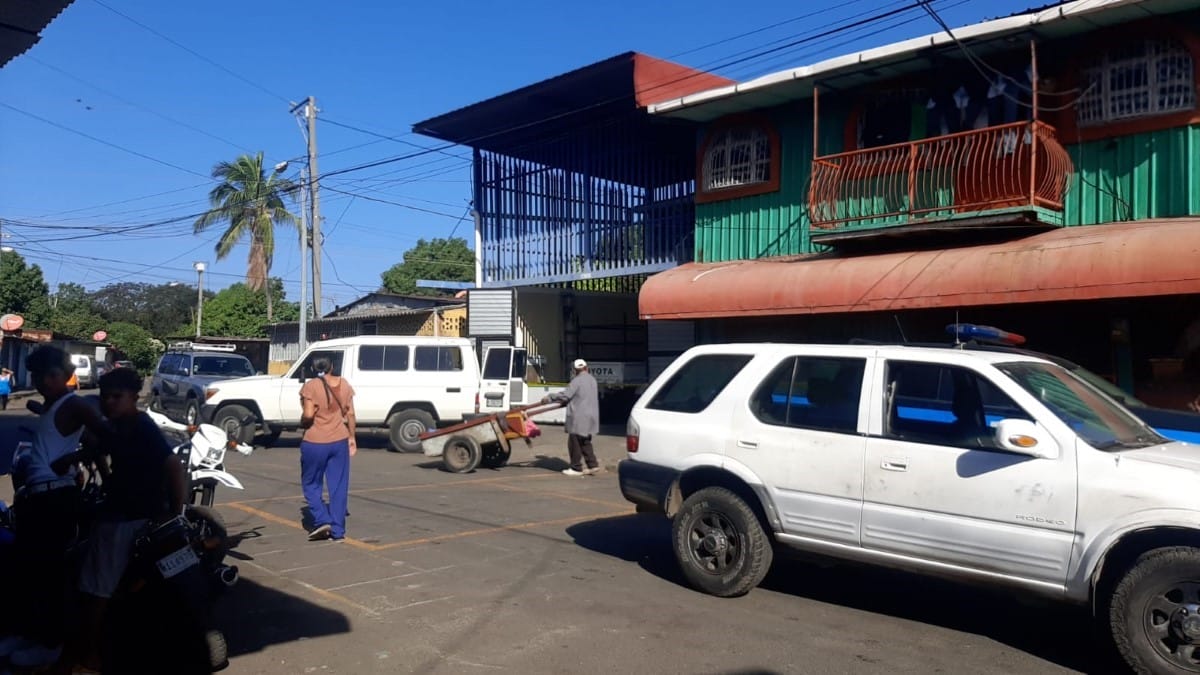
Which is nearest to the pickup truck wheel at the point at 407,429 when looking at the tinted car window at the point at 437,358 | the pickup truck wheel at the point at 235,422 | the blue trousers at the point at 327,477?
the tinted car window at the point at 437,358

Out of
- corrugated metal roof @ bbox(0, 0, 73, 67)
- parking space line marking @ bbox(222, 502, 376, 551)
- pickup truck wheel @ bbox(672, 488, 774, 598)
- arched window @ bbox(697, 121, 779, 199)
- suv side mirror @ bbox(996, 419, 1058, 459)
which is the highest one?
arched window @ bbox(697, 121, 779, 199)

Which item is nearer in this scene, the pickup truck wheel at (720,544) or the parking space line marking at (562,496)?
the pickup truck wheel at (720,544)

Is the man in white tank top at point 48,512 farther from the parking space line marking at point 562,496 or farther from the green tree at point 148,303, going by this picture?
the green tree at point 148,303

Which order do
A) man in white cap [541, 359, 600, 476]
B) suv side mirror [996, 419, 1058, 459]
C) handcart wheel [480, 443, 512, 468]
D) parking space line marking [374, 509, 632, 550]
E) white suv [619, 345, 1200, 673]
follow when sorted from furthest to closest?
handcart wheel [480, 443, 512, 468], man in white cap [541, 359, 600, 476], parking space line marking [374, 509, 632, 550], suv side mirror [996, 419, 1058, 459], white suv [619, 345, 1200, 673]

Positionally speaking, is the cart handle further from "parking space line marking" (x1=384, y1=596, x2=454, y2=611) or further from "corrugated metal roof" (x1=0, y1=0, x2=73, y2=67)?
"corrugated metal roof" (x1=0, y1=0, x2=73, y2=67)

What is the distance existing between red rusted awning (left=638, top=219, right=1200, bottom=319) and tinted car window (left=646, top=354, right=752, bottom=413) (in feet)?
20.9

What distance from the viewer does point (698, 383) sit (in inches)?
287

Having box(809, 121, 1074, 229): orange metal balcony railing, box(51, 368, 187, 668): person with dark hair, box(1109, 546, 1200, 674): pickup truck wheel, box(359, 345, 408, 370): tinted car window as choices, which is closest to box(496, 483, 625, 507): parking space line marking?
box(359, 345, 408, 370): tinted car window

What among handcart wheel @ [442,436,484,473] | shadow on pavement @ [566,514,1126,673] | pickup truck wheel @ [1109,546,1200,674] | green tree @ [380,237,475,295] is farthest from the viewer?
green tree @ [380,237,475,295]

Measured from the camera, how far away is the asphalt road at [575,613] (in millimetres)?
5402

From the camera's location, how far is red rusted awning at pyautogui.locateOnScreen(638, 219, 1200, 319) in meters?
11.0

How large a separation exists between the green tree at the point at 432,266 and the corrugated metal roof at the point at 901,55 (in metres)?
37.3

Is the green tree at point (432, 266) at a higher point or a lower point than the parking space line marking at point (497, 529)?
higher

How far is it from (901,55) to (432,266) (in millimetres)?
42650
